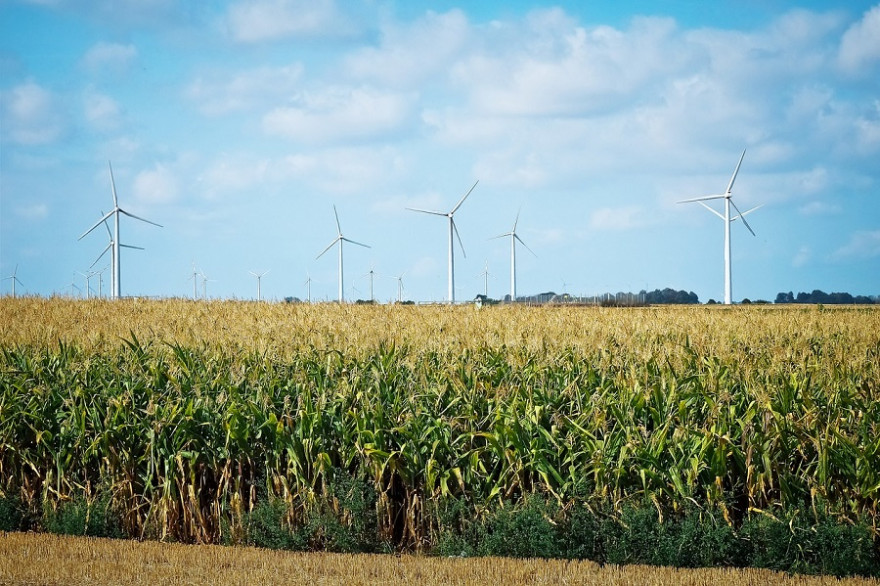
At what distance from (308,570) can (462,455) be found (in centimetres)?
240

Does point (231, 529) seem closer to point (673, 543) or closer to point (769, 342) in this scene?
point (673, 543)

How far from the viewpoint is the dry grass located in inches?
365

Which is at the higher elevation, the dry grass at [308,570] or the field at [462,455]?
the field at [462,455]

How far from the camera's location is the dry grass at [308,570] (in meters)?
9.28

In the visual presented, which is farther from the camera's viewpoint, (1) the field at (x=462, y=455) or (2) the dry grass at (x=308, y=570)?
(1) the field at (x=462, y=455)

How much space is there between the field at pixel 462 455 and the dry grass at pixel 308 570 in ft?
1.85

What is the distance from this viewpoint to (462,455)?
10.9 m

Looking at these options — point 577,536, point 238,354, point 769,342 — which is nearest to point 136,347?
point 238,354

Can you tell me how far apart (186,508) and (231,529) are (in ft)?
2.80

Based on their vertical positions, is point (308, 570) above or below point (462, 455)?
below

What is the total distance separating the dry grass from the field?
22.2 inches

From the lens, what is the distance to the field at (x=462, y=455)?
406 inches

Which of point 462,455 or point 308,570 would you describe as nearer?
point 308,570

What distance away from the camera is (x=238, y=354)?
1471 centimetres
